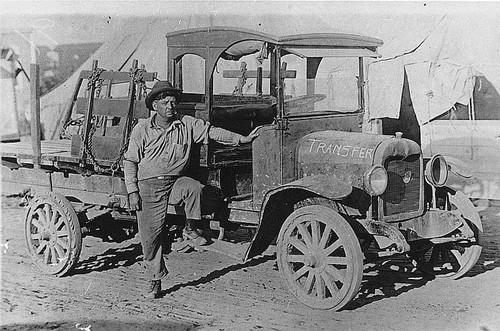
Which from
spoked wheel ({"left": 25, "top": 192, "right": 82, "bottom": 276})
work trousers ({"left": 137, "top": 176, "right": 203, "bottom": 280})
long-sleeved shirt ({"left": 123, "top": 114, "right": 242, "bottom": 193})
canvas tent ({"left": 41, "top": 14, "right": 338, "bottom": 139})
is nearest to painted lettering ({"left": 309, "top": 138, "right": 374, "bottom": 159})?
long-sleeved shirt ({"left": 123, "top": 114, "right": 242, "bottom": 193})

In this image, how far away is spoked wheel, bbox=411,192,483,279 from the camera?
5914 mm

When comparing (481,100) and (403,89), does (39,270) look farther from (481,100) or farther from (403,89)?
(481,100)

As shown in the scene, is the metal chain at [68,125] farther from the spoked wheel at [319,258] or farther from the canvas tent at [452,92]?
the canvas tent at [452,92]

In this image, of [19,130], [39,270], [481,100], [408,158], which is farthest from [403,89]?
[19,130]

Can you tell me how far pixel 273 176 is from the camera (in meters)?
5.70

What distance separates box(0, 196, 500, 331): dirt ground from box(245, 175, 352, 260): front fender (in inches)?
21.0

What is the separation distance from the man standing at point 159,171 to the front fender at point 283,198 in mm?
584

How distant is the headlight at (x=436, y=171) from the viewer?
233 inches

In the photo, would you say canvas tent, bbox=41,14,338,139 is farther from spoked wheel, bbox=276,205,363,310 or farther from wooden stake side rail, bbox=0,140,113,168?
spoked wheel, bbox=276,205,363,310

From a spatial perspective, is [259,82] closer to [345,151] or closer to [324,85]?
[324,85]

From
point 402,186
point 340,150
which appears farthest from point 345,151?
point 402,186

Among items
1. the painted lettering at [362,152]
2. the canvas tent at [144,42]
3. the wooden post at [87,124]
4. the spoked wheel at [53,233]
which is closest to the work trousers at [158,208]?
the spoked wheel at [53,233]

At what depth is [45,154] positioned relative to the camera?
697 cm

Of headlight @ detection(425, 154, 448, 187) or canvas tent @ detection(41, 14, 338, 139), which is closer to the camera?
headlight @ detection(425, 154, 448, 187)
